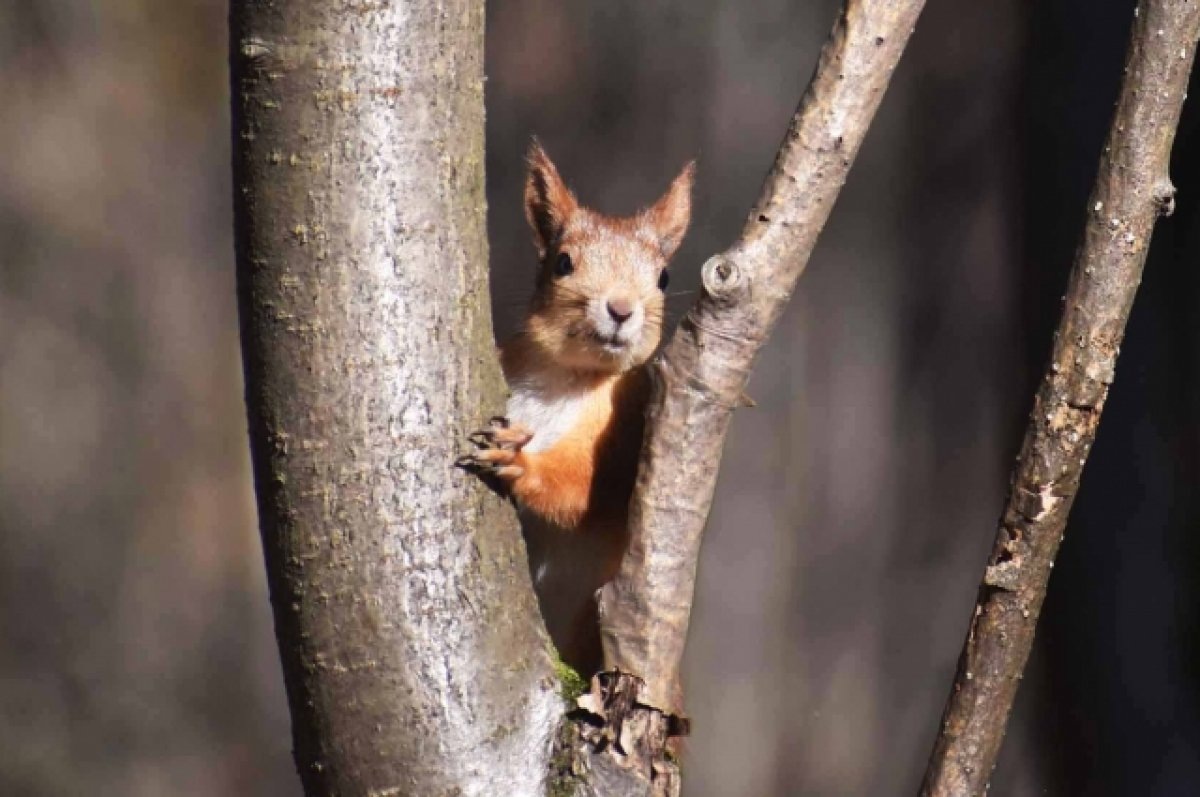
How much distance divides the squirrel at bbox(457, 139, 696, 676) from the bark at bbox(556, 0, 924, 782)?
1.13ft

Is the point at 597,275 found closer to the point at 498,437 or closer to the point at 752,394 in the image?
the point at 498,437

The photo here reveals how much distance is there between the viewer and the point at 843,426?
9.18ft

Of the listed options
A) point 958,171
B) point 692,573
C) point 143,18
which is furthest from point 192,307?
point 692,573

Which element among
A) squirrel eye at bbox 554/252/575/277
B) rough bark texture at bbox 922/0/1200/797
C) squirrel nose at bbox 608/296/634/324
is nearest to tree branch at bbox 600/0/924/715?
rough bark texture at bbox 922/0/1200/797

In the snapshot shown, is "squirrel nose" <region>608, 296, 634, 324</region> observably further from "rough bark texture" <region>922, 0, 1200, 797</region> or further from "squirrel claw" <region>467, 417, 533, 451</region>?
"rough bark texture" <region>922, 0, 1200, 797</region>

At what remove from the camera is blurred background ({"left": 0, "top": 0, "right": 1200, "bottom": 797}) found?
8.26 ft

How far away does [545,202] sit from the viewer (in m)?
2.08

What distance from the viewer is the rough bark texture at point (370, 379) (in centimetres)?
111

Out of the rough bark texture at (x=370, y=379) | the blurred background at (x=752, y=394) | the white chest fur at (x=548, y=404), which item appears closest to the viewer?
the rough bark texture at (x=370, y=379)

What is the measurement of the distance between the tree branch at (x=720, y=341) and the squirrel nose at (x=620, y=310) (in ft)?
1.74

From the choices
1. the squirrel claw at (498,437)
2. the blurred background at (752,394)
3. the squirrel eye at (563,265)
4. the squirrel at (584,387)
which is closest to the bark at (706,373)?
the squirrel claw at (498,437)

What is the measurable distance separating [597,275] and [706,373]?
26.9 inches

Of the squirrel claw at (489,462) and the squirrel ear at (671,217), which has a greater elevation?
the squirrel ear at (671,217)

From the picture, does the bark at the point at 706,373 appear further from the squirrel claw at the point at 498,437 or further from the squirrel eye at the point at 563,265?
the squirrel eye at the point at 563,265
